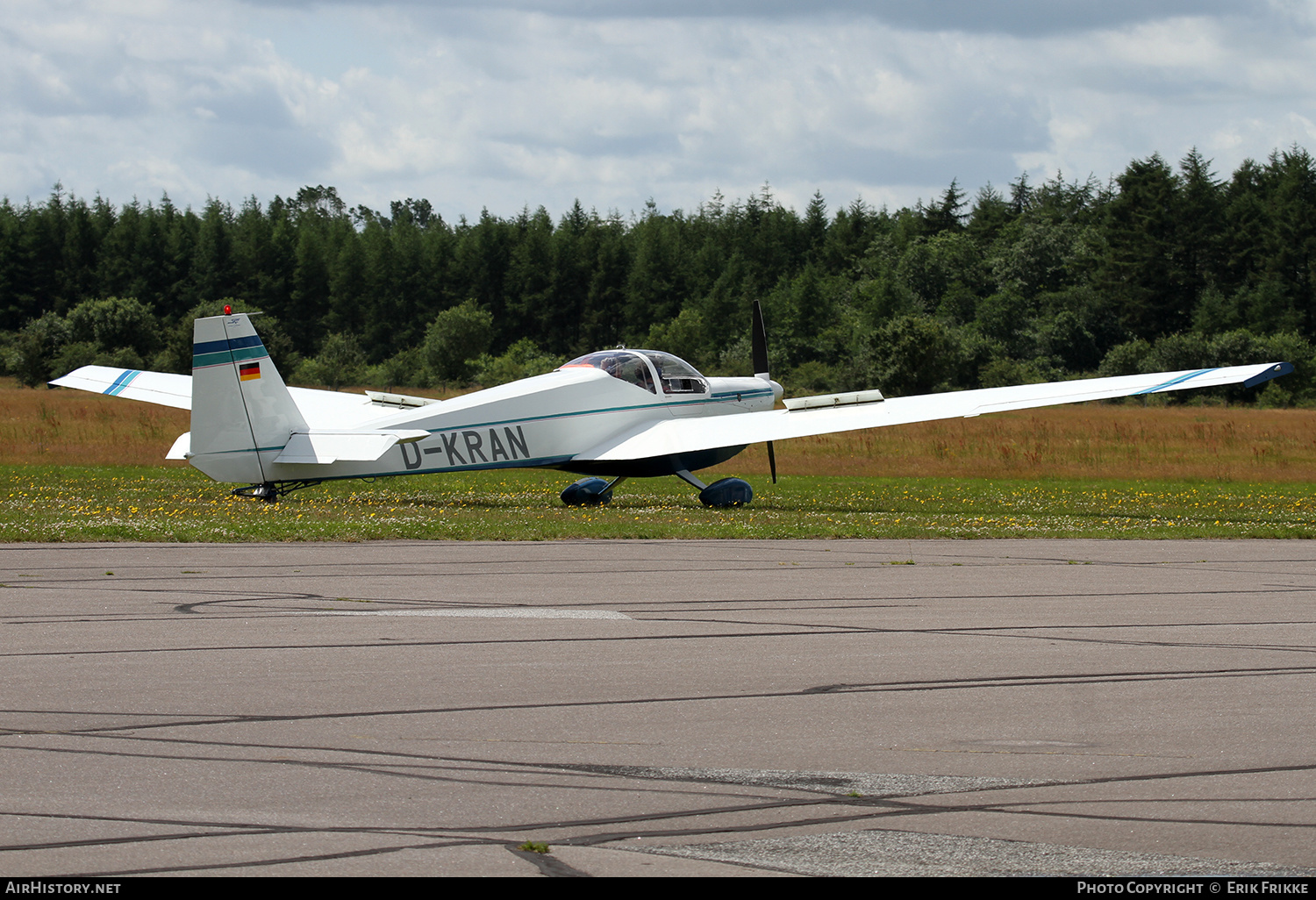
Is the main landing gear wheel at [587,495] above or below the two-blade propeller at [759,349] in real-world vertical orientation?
below

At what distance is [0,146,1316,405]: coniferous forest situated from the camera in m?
76.1

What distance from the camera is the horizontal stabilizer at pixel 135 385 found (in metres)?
22.9

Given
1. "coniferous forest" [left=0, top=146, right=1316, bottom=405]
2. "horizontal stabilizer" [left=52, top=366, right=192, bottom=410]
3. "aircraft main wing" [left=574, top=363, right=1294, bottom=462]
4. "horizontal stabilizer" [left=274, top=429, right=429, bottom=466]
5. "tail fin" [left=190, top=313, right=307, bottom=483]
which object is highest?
"coniferous forest" [left=0, top=146, right=1316, bottom=405]

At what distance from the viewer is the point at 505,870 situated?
4.29m

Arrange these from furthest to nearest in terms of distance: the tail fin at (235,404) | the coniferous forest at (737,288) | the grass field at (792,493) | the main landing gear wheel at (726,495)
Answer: the coniferous forest at (737,288)
the main landing gear wheel at (726,495)
the tail fin at (235,404)
the grass field at (792,493)

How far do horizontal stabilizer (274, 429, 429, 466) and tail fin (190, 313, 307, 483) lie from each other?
Result: 0.56 feet

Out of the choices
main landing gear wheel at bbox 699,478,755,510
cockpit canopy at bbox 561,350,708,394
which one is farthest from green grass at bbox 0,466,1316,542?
cockpit canopy at bbox 561,350,708,394

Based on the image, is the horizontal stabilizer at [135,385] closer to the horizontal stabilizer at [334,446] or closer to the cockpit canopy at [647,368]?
the horizontal stabilizer at [334,446]

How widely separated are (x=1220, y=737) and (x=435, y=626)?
5.26 m

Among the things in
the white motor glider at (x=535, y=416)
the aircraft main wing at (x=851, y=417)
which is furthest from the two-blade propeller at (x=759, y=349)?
the aircraft main wing at (x=851, y=417)

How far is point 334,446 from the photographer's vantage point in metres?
18.0

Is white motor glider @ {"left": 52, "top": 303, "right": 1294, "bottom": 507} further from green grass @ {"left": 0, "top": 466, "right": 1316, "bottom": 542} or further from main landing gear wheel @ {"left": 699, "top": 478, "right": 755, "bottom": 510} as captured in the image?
green grass @ {"left": 0, "top": 466, "right": 1316, "bottom": 542}

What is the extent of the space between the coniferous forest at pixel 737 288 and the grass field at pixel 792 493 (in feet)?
102

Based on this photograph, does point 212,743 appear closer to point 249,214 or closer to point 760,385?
point 760,385
